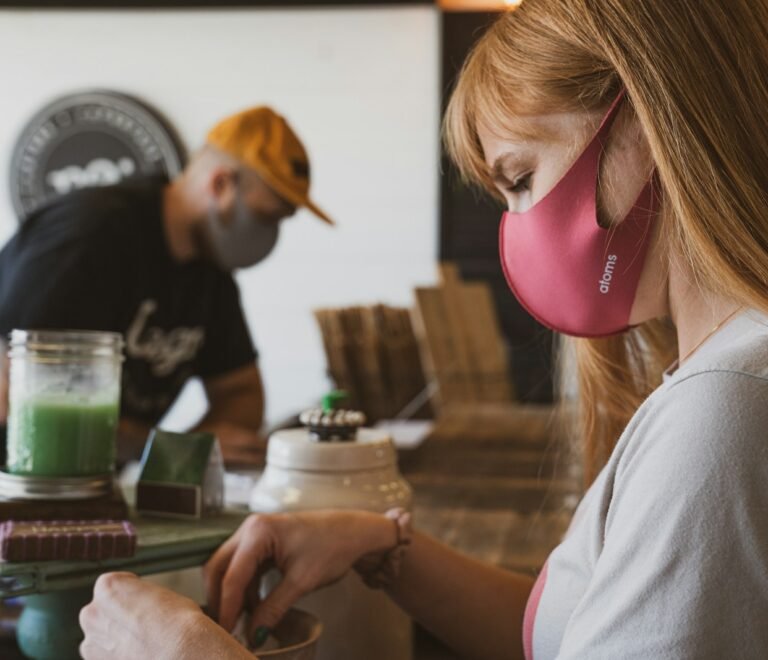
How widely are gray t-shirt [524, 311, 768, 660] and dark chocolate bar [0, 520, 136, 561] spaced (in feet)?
1.20

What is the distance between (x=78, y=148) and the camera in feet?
19.3

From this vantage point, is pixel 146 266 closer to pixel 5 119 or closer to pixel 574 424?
pixel 574 424

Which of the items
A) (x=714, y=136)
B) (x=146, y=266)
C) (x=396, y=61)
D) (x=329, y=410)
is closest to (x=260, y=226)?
(x=146, y=266)

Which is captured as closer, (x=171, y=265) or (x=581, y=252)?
(x=581, y=252)

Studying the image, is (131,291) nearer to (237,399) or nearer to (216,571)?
(237,399)

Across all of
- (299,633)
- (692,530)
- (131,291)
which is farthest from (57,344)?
(131,291)

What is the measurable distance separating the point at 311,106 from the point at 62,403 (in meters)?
4.90

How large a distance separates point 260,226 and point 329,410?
1.34 metres

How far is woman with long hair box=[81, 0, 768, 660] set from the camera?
60 cm

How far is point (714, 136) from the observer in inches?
27.8

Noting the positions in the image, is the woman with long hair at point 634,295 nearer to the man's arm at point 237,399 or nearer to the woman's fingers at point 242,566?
the woman's fingers at point 242,566

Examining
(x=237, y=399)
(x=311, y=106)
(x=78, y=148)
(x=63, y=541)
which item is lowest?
(x=237, y=399)

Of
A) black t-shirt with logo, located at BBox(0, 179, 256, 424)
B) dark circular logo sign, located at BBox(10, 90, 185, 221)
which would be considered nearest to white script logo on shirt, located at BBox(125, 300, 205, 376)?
black t-shirt with logo, located at BBox(0, 179, 256, 424)

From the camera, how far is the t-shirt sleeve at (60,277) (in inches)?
76.1
